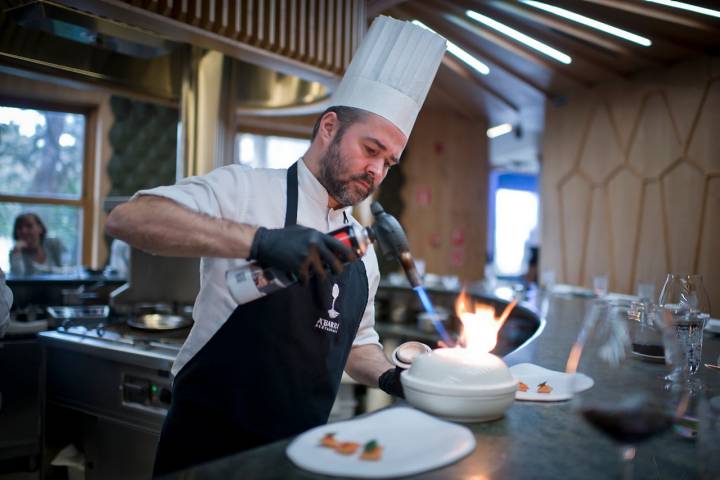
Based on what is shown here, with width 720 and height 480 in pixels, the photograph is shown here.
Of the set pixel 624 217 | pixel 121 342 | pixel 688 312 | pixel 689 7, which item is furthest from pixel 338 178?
A: pixel 624 217

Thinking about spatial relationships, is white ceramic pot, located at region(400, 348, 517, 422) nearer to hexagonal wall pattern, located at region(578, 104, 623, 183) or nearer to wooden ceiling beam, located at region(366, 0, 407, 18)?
wooden ceiling beam, located at region(366, 0, 407, 18)

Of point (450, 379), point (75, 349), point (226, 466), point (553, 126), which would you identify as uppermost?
point (553, 126)

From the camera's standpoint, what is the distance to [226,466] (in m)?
0.93

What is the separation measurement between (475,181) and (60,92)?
5904 mm

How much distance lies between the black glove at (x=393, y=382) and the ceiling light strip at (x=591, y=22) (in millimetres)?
3989

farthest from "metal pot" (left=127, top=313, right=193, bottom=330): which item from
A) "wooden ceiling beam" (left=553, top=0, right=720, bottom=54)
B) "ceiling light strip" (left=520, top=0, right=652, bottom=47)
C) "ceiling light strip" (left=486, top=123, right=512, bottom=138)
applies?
"ceiling light strip" (left=486, top=123, right=512, bottom=138)

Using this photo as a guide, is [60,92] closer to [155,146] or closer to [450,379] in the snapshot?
[155,146]

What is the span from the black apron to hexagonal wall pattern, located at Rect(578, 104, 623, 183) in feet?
19.6

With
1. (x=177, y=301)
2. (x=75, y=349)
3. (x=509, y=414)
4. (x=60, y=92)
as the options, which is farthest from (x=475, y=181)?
(x=509, y=414)

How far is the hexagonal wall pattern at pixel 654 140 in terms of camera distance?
6035 millimetres

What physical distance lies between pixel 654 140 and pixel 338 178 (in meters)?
5.51

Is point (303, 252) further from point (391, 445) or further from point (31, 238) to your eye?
point (31, 238)

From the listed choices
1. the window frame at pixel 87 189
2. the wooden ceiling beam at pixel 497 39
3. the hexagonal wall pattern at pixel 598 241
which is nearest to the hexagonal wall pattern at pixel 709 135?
the hexagonal wall pattern at pixel 598 241

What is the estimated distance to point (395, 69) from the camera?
1.98 metres
